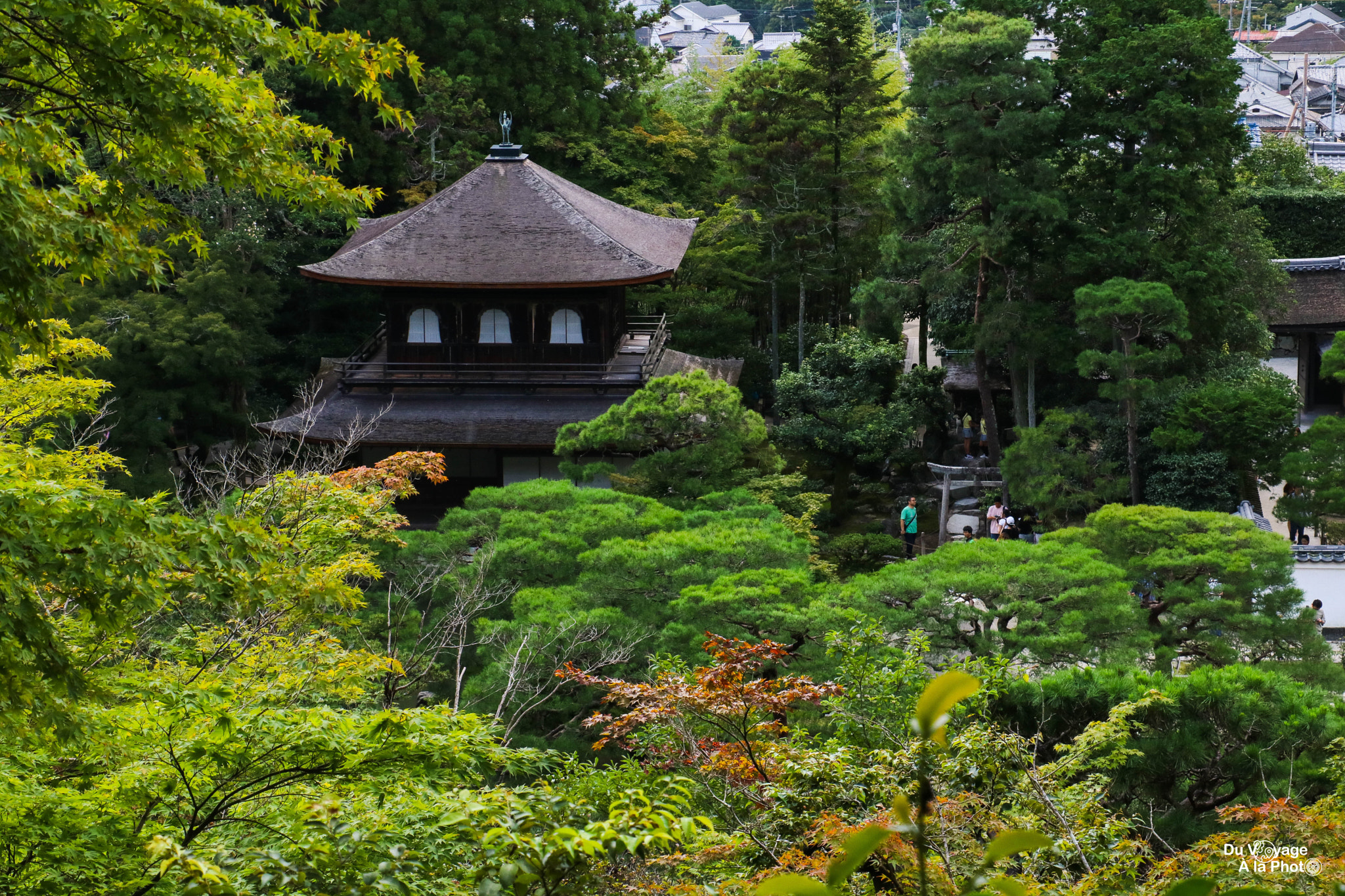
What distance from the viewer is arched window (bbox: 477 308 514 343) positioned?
69.6 ft

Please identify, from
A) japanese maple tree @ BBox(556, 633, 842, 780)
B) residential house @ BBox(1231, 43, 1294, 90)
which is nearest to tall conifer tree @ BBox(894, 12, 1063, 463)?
japanese maple tree @ BBox(556, 633, 842, 780)

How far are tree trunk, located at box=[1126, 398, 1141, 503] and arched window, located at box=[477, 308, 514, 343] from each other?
34.2 ft

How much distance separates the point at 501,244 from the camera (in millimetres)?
20938

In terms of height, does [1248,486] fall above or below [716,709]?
above

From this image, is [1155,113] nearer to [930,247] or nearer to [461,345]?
[930,247]

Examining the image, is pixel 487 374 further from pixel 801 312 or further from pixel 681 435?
pixel 801 312

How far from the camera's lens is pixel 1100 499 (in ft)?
60.0

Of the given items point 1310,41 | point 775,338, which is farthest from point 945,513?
point 1310,41

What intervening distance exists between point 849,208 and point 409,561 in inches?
Result: 625

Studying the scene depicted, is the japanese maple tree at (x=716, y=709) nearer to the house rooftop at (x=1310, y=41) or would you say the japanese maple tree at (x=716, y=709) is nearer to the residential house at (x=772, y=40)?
the house rooftop at (x=1310, y=41)

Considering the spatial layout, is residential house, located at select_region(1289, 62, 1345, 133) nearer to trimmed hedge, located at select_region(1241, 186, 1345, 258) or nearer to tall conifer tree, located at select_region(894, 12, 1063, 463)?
trimmed hedge, located at select_region(1241, 186, 1345, 258)

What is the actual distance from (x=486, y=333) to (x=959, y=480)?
8.85 m

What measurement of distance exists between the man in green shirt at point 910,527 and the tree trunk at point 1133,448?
344 cm

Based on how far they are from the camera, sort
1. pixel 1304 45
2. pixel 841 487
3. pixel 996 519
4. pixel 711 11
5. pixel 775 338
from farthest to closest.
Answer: pixel 711 11
pixel 1304 45
pixel 775 338
pixel 841 487
pixel 996 519
